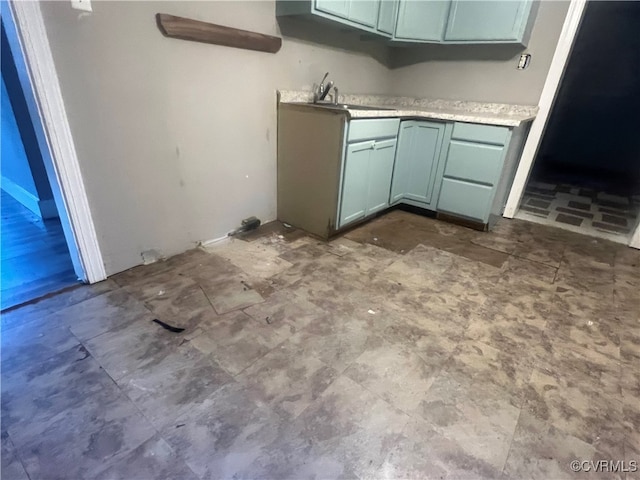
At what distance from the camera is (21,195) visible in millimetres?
2852

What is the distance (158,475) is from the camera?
0.99 metres

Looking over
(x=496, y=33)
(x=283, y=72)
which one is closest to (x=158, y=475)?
(x=283, y=72)

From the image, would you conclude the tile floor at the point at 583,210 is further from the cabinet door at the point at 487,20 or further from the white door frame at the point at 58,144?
the white door frame at the point at 58,144

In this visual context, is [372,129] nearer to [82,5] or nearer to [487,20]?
[487,20]

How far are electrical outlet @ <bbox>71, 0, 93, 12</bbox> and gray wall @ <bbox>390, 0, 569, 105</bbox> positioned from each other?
2.90m

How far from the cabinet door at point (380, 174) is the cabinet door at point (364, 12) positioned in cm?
91

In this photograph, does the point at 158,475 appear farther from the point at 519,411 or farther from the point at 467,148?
the point at 467,148

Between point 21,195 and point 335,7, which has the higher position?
point 335,7

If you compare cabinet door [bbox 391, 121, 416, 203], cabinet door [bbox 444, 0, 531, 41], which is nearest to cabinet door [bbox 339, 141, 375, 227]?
cabinet door [bbox 391, 121, 416, 203]

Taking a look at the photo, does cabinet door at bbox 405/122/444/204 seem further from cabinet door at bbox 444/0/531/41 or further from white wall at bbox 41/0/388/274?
white wall at bbox 41/0/388/274

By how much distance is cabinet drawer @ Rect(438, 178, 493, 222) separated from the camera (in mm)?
2770

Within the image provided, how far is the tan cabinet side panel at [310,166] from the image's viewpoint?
230 centimetres

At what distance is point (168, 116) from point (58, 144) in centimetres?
56

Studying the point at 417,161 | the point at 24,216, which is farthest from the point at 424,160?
the point at 24,216
